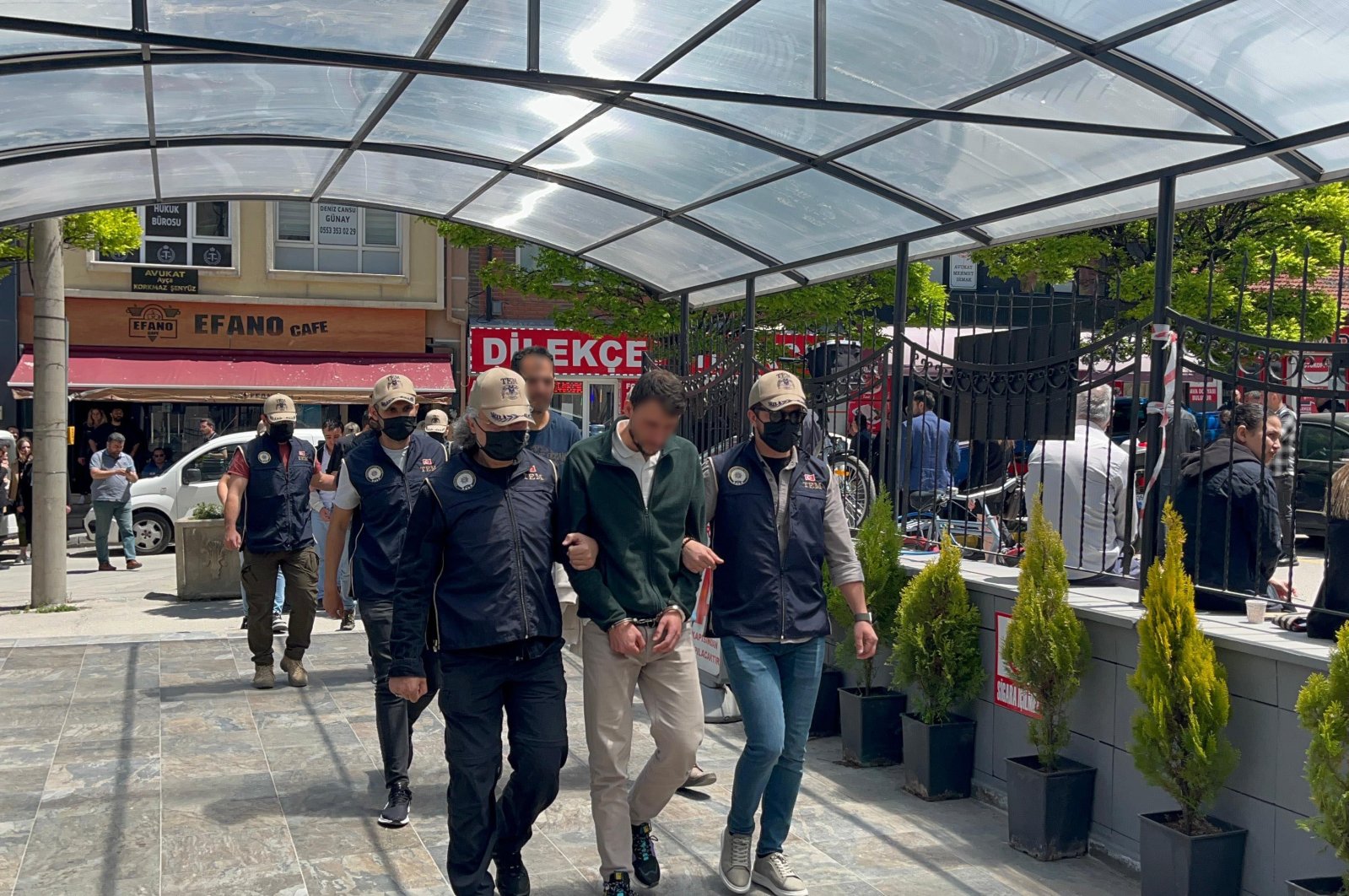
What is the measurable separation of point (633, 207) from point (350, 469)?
421 cm

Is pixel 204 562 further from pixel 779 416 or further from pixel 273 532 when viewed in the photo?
pixel 779 416

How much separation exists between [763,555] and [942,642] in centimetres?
175

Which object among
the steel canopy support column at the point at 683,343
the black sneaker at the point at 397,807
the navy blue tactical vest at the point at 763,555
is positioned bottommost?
the black sneaker at the point at 397,807

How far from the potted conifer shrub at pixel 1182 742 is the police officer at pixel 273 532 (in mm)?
5690

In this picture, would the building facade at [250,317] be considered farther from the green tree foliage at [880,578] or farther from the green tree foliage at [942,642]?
the green tree foliage at [942,642]

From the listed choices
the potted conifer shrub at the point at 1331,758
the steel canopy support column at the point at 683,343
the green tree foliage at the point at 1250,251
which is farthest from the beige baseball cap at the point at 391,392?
the green tree foliage at the point at 1250,251

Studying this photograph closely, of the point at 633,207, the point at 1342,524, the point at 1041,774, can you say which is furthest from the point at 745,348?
the point at 1342,524

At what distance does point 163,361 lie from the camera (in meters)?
25.3

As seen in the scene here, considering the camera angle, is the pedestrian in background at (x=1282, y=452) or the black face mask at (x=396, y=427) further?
the black face mask at (x=396, y=427)

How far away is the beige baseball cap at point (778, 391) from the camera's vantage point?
5090 mm

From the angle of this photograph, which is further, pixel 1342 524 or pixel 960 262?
pixel 960 262

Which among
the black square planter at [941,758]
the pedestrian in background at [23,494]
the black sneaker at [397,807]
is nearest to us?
the black sneaker at [397,807]

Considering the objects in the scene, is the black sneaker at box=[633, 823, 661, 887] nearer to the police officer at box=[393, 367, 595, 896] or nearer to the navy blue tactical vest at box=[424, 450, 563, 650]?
the police officer at box=[393, 367, 595, 896]

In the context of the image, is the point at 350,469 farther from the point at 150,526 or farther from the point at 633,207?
the point at 150,526
